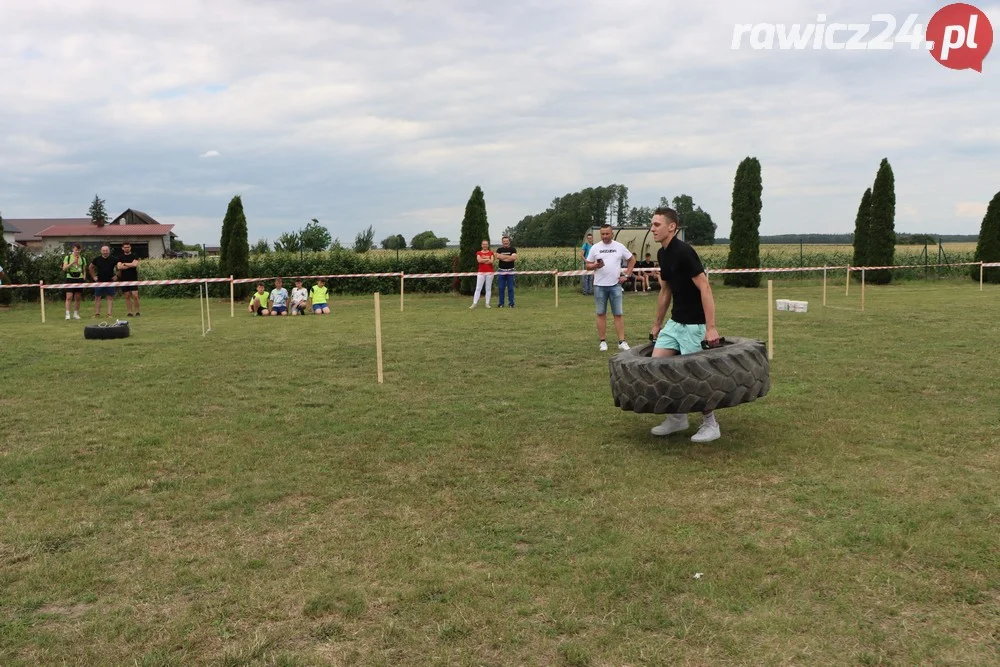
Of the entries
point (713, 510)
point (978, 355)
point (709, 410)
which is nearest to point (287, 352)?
point (709, 410)

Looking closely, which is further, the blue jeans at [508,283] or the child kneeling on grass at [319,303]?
the child kneeling on grass at [319,303]

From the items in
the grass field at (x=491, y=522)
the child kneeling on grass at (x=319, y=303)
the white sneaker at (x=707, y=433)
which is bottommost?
the grass field at (x=491, y=522)

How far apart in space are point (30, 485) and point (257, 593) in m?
2.46

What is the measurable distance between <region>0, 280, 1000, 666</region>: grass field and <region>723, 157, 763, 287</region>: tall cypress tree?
20.9 metres

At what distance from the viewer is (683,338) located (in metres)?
5.83

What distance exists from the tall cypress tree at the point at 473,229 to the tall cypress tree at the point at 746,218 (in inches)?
379

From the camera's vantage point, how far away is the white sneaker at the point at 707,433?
5809 millimetres

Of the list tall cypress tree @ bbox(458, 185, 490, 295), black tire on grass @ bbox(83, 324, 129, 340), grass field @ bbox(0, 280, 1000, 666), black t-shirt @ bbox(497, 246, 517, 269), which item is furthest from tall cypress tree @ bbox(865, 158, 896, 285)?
black tire on grass @ bbox(83, 324, 129, 340)

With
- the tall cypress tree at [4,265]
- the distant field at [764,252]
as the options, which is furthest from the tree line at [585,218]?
the tall cypress tree at [4,265]

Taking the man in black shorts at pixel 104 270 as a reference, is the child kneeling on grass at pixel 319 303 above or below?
below

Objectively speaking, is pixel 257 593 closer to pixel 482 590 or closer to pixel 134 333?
pixel 482 590

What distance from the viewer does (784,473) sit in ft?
16.4

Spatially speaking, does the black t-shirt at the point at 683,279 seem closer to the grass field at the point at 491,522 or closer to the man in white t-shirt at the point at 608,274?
the grass field at the point at 491,522

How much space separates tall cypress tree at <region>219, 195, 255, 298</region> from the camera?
24703 millimetres
